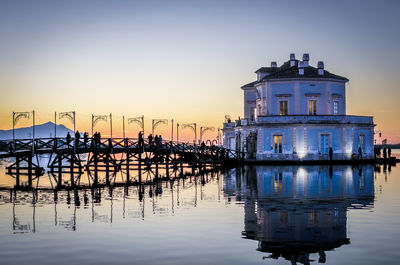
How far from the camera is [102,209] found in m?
20.2

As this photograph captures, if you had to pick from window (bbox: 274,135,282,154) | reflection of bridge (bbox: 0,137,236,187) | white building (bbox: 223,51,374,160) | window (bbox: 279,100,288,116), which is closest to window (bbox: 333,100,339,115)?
white building (bbox: 223,51,374,160)

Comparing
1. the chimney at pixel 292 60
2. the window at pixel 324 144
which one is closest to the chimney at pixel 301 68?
the chimney at pixel 292 60

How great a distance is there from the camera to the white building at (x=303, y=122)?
185ft

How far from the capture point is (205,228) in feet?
50.9

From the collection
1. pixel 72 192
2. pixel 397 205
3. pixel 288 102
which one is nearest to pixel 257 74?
pixel 288 102

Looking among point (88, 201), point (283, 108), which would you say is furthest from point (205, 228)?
point (283, 108)

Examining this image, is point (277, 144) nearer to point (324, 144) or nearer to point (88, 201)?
point (324, 144)

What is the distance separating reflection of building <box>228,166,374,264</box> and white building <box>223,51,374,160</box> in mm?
26418

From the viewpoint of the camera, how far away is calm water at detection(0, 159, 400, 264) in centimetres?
1192

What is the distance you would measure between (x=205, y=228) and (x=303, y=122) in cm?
4204

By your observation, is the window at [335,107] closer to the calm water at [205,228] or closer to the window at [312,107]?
the window at [312,107]

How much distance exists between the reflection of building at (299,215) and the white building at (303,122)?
26.4 metres

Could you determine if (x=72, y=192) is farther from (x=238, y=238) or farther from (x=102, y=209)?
(x=238, y=238)

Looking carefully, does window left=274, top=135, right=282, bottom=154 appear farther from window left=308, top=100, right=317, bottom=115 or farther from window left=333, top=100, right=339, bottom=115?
window left=333, top=100, right=339, bottom=115
